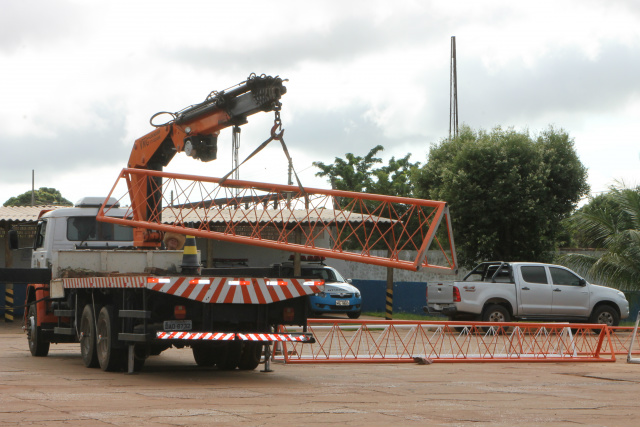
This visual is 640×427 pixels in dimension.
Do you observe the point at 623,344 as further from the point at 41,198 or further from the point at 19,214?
the point at 41,198

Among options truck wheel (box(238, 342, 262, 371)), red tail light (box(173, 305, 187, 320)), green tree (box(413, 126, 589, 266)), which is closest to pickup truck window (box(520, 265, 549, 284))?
green tree (box(413, 126, 589, 266))

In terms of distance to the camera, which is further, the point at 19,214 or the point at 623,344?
the point at 19,214

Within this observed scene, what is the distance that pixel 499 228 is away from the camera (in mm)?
27812

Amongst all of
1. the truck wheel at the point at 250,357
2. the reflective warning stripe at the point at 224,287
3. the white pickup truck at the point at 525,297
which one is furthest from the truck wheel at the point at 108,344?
the white pickup truck at the point at 525,297

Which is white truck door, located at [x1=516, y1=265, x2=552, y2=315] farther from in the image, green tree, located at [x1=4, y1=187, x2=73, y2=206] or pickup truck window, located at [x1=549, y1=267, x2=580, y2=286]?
green tree, located at [x1=4, y1=187, x2=73, y2=206]

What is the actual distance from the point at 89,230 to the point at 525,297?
11.9 m

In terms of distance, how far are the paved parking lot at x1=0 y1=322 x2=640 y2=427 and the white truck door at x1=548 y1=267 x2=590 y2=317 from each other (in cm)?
844

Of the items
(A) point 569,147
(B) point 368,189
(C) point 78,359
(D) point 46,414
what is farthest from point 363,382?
(B) point 368,189

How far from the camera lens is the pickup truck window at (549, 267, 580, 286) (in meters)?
22.9

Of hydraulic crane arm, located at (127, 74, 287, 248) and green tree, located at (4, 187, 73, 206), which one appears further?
green tree, located at (4, 187, 73, 206)

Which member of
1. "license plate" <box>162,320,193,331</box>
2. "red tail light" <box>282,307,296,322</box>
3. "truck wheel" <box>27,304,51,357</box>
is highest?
"red tail light" <box>282,307,296,322</box>

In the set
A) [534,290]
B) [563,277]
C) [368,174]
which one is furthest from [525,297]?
[368,174]

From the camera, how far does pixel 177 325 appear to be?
35.4ft

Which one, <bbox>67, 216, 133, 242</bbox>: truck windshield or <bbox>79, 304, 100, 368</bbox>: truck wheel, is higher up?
<bbox>67, 216, 133, 242</bbox>: truck windshield
